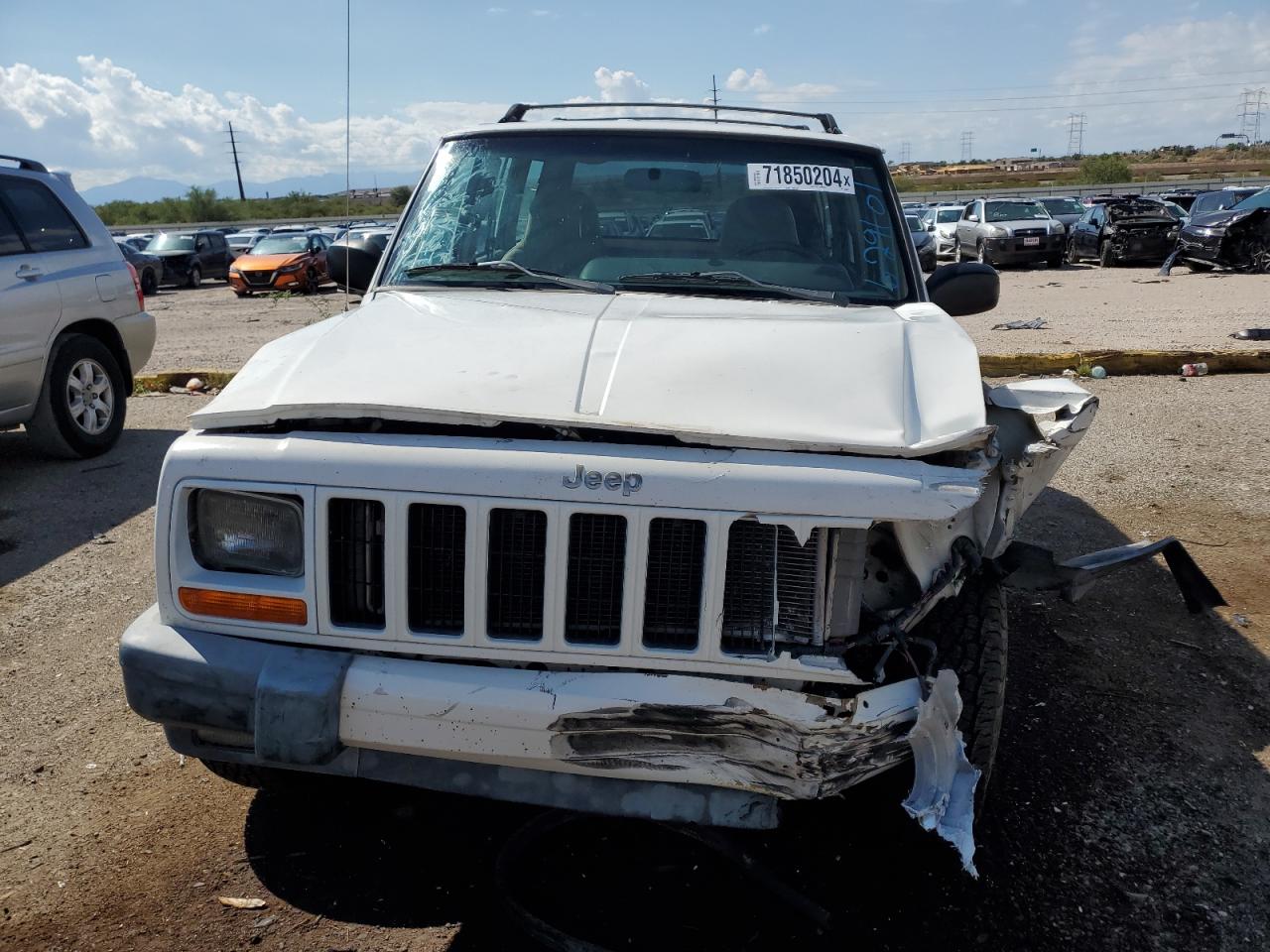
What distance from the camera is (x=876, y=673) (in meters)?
2.48

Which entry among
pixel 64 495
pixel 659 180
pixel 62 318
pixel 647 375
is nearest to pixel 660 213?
pixel 659 180

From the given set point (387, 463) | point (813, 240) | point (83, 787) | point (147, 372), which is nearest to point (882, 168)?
point (813, 240)

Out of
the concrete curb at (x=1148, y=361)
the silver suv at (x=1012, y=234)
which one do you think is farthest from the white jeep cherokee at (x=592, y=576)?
the silver suv at (x=1012, y=234)

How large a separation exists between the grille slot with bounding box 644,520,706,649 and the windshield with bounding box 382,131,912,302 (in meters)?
1.48

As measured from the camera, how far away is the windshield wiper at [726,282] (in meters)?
3.48

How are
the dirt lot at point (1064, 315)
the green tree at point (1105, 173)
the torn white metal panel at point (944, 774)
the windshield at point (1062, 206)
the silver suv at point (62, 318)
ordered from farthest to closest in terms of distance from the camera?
the green tree at point (1105, 173)
the windshield at point (1062, 206)
the dirt lot at point (1064, 315)
the silver suv at point (62, 318)
the torn white metal panel at point (944, 774)

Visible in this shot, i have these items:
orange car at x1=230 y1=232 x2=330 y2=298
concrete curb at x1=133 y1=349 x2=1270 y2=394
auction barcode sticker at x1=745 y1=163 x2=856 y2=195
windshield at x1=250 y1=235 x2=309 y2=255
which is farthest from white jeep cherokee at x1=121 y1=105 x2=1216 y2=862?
windshield at x1=250 y1=235 x2=309 y2=255

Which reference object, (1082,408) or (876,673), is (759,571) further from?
(1082,408)

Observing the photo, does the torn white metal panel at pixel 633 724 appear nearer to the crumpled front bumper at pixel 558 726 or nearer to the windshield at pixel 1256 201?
the crumpled front bumper at pixel 558 726

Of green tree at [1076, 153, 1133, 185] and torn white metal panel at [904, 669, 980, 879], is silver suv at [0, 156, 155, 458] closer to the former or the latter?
torn white metal panel at [904, 669, 980, 879]

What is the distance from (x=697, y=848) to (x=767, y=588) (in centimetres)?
101

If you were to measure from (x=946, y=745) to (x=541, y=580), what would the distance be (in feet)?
3.39

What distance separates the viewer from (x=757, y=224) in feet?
12.5

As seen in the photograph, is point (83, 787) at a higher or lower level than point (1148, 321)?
lower
